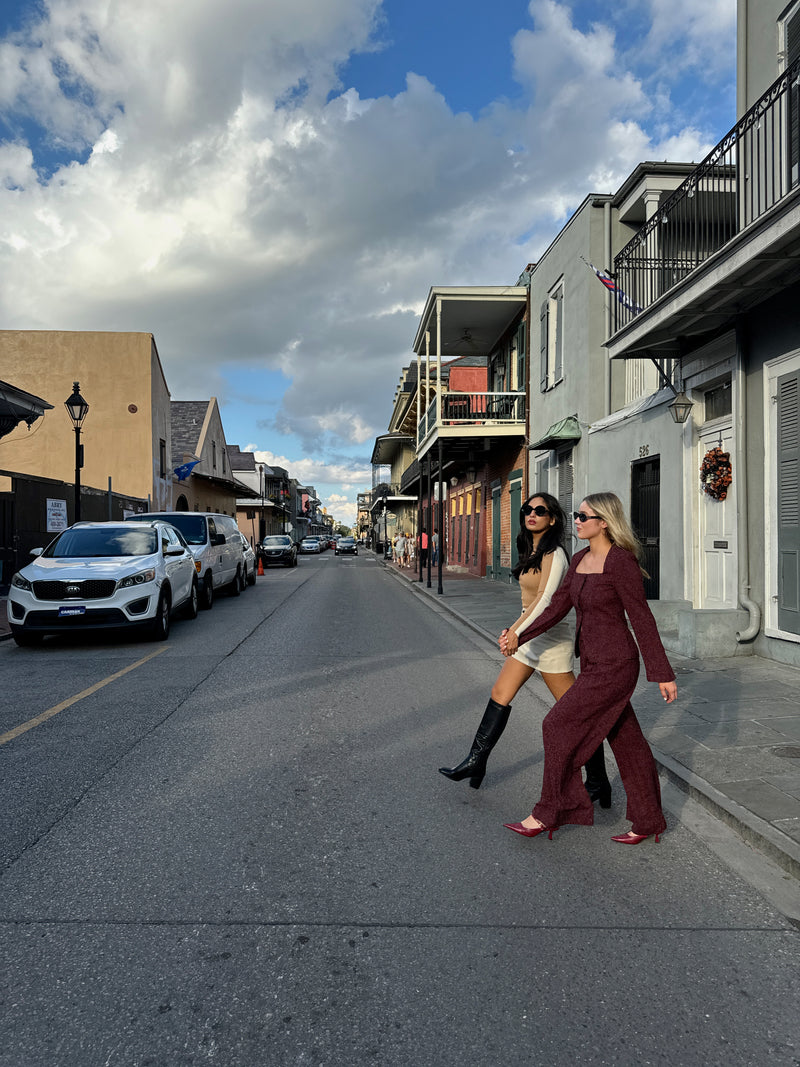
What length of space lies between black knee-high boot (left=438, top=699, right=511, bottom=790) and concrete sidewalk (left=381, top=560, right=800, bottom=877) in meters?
1.21

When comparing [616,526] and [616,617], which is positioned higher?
[616,526]

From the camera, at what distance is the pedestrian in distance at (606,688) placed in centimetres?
376

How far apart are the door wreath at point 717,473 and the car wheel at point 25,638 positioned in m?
8.64

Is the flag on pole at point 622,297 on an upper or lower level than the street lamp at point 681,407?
upper

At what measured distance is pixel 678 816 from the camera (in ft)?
14.3

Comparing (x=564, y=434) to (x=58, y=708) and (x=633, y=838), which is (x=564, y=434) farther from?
(x=633, y=838)

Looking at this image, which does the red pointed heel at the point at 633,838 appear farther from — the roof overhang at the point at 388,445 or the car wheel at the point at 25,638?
the roof overhang at the point at 388,445

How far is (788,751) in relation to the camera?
5.23m

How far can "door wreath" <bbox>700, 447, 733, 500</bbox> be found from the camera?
31.7 ft

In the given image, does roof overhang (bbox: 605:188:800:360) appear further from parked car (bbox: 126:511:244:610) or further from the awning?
parked car (bbox: 126:511:244:610)

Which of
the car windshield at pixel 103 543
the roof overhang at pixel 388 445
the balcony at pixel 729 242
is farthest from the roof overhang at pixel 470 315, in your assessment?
the roof overhang at pixel 388 445

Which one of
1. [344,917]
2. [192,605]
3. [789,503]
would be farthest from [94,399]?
[344,917]

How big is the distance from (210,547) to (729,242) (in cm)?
1155

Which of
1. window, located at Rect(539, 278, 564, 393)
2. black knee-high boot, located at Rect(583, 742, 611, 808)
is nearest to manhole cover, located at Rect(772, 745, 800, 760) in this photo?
black knee-high boot, located at Rect(583, 742, 611, 808)
